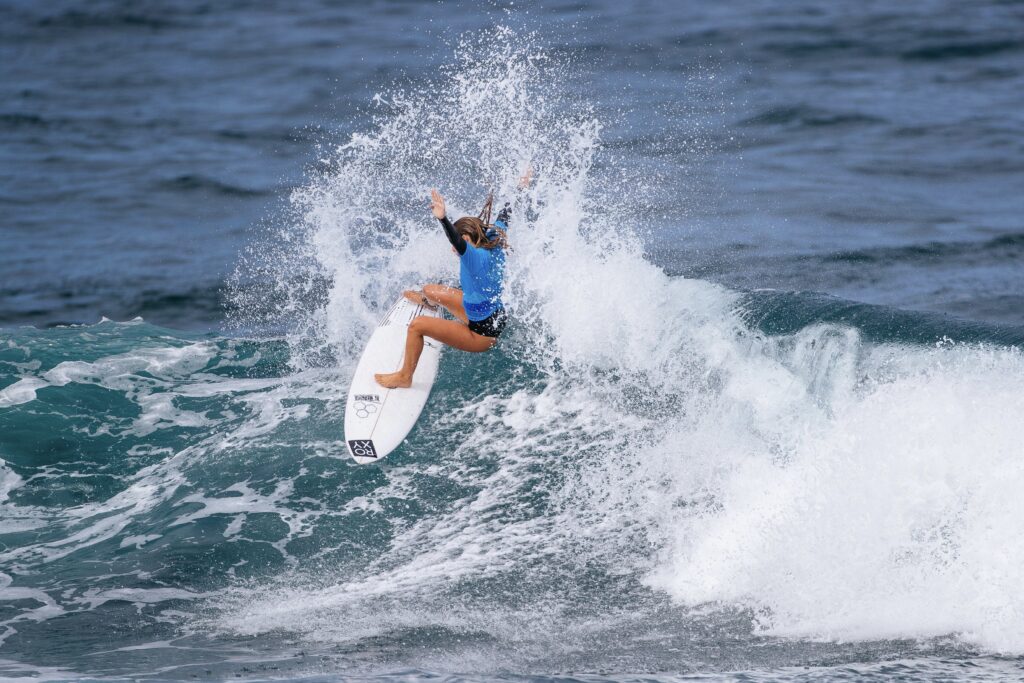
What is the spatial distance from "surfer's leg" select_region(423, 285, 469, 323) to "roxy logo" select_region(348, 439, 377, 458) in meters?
1.64

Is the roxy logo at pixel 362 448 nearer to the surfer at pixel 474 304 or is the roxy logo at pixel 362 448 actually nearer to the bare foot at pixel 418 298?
the surfer at pixel 474 304

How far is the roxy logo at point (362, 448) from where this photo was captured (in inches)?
352

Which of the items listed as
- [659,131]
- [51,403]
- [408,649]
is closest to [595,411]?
[408,649]

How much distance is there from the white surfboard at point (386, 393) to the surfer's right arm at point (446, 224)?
56.2 inches

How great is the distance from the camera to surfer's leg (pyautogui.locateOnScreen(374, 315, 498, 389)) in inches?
374

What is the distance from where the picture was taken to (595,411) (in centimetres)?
934

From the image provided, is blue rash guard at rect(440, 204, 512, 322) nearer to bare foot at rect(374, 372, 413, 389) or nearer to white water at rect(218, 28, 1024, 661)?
white water at rect(218, 28, 1024, 661)

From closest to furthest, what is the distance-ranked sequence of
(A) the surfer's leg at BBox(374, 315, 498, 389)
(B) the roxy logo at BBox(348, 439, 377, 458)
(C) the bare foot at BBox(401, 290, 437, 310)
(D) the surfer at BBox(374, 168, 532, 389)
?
(B) the roxy logo at BBox(348, 439, 377, 458) → (D) the surfer at BBox(374, 168, 532, 389) → (A) the surfer's leg at BBox(374, 315, 498, 389) → (C) the bare foot at BBox(401, 290, 437, 310)

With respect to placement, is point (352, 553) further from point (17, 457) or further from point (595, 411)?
point (17, 457)

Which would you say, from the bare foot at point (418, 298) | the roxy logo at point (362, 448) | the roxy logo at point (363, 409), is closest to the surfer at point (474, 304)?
the roxy logo at point (363, 409)

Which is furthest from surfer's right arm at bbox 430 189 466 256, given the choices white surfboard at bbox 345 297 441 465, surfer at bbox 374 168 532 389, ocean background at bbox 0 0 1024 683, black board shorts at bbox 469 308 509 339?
white surfboard at bbox 345 297 441 465

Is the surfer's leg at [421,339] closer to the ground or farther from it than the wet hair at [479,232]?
closer to the ground

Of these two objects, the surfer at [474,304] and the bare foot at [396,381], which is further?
the bare foot at [396,381]

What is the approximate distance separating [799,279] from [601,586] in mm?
6253
